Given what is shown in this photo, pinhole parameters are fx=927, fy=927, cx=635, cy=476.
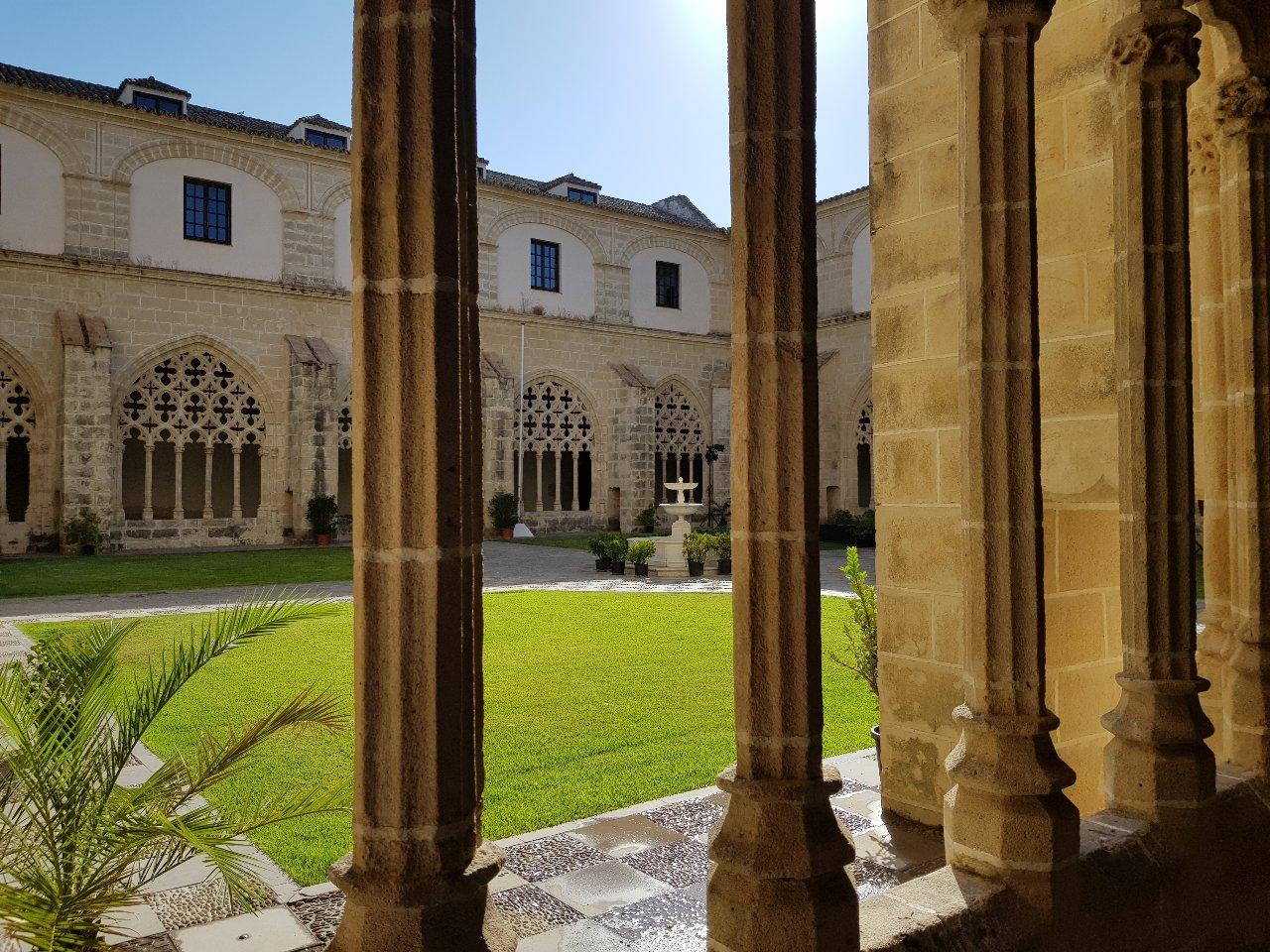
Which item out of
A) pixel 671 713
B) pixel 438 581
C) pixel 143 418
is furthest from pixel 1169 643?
pixel 143 418

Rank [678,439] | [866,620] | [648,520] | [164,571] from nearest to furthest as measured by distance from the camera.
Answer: [866,620] → [164,571] → [648,520] → [678,439]

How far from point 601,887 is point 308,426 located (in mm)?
15828

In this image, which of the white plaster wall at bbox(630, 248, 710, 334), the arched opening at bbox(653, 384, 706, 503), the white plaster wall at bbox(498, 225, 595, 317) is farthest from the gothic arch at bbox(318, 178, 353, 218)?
the arched opening at bbox(653, 384, 706, 503)

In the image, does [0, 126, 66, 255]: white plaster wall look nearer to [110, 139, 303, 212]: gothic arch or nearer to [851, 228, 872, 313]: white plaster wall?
[110, 139, 303, 212]: gothic arch

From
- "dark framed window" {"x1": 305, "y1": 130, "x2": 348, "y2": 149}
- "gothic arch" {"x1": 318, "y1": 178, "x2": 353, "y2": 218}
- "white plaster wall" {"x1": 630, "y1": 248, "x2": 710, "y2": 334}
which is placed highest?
"dark framed window" {"x1": 305, "y1": 130, "x2": 348, "y2": 149}

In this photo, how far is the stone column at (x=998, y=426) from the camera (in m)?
2.13

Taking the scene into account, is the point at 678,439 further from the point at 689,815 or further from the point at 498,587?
the point at 689,815

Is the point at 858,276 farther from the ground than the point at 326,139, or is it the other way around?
the point at 326,139

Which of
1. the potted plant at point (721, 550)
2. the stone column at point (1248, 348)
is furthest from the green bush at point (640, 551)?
the stone column at point (1248, 348)

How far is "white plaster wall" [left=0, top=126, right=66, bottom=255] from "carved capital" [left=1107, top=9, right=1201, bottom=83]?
1752cm

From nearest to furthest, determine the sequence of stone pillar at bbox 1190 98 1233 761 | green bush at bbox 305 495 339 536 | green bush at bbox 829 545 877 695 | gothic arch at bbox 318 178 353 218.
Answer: stone pillar at bbox 1190 98 1233 761
green bush at bbox 829 545 877 695
green bush at bbox 305 495 339 536
gothic arch at bbox 318 178 353 218

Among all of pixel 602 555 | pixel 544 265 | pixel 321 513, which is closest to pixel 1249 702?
pixel 602 555

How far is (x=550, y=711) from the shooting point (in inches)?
205

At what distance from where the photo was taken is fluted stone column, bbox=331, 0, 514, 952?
1.37m
